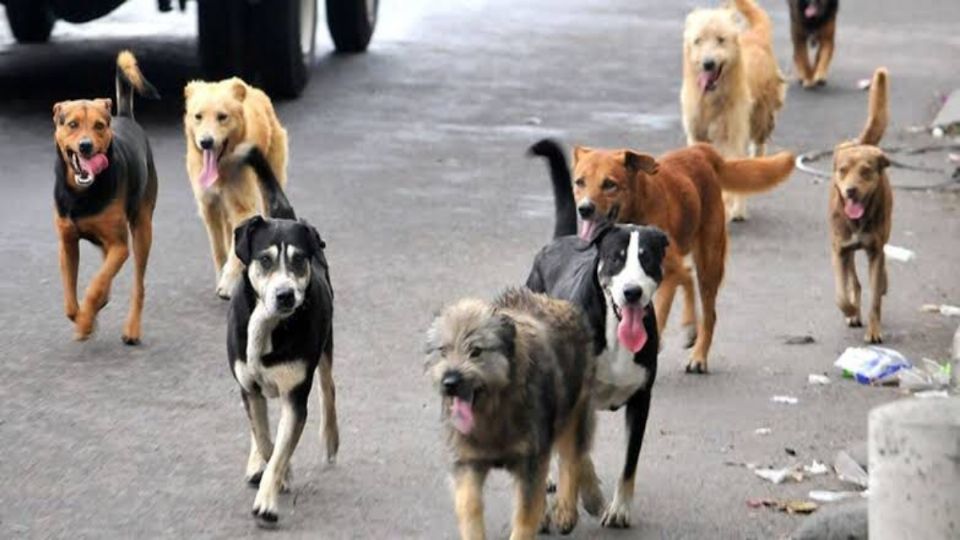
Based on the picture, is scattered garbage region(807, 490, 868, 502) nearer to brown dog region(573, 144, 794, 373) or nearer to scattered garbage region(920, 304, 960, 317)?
brown dog region(573, 144, 794, 373)

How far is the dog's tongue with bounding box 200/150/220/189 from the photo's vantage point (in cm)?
1073

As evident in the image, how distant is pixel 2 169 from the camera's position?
45.5 ft

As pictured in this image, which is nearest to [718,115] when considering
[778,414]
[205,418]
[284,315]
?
[778,414]

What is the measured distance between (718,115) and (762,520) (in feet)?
18.9

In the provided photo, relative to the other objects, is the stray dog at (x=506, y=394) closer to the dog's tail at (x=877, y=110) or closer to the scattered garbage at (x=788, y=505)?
the scattered garbage at (x=788, y=505)

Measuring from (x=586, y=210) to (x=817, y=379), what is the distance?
1249 millimetres

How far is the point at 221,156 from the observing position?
10859mm

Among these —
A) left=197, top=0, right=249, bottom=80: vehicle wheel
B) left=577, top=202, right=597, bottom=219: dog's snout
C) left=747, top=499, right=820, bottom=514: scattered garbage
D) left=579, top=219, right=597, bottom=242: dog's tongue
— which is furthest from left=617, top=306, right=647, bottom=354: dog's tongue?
left=197, top=0, right=249, bottom=80: vehicle wheel

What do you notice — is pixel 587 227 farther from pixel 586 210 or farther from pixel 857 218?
pixel 857 218

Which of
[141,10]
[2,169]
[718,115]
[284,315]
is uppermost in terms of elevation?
[284,315]

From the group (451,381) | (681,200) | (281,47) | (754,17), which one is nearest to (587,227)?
(681,200)

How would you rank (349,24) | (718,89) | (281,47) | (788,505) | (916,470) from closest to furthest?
1. (916,470)
2. (788,505)
3. (718,89)
4. (281,47)
5. (349,24)

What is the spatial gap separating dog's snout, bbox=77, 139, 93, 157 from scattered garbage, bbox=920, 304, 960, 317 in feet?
13.4

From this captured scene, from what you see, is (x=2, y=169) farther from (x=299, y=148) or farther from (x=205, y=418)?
(x=205, y=418)
